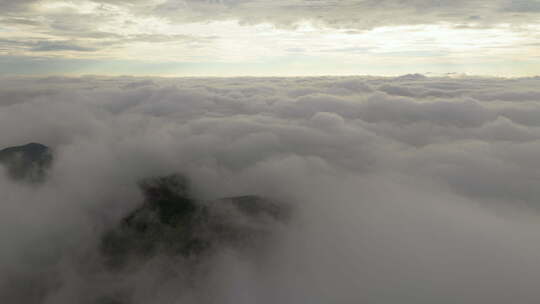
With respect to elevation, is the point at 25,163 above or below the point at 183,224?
above

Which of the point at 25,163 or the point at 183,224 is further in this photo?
the point at 25,163

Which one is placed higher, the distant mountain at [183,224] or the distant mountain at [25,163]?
the distant mountain at [25,163]

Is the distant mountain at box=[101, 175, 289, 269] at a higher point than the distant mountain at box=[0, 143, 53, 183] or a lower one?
lower

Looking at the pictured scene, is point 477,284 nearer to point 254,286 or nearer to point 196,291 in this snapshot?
point 254,286

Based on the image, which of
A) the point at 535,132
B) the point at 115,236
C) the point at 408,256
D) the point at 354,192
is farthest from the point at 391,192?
the point at 115,236

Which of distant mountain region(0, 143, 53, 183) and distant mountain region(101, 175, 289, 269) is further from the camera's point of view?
distant mountain region(0, 143, 53, 183)

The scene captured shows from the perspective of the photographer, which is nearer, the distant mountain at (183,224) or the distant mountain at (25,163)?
the distant mountain at (183,224)
